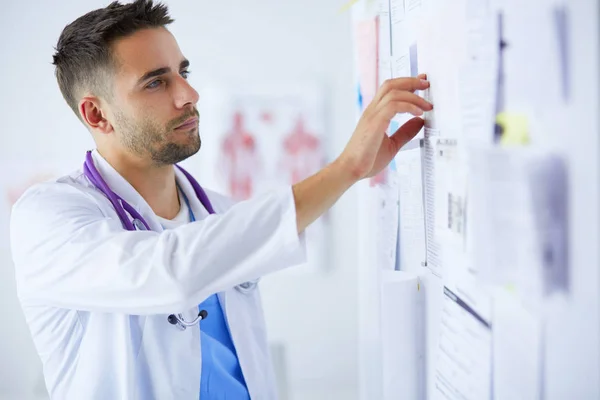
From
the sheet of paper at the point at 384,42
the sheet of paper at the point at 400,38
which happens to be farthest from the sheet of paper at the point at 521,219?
the sheet of paper at the point at 384,42

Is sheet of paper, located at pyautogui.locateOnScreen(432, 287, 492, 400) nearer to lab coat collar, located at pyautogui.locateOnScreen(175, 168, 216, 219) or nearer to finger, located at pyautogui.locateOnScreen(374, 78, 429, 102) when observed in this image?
finger, located at pyautogui.locateOnScreen(374, 78, 429, 102)

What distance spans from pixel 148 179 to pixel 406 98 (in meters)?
0.65

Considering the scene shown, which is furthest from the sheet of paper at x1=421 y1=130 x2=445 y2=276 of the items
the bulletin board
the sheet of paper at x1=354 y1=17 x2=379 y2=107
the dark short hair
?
the dark short hair

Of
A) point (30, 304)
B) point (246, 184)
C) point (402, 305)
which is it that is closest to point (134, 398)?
point (30, 304)

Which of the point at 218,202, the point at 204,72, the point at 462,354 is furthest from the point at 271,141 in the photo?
the point at 462,354

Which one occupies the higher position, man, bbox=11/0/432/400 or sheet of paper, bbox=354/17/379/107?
sheet of paper, bbox=354/17/379/107

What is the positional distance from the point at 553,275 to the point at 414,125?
1.49 feet

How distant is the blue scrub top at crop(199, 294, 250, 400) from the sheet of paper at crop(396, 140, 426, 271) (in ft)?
1.34

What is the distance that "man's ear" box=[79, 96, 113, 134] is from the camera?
125 cm

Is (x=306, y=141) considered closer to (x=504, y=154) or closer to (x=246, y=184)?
(x=246, y=184)

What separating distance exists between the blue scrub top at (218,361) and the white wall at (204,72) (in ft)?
4.21

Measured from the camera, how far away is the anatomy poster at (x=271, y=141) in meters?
2.43

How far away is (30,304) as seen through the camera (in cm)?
106

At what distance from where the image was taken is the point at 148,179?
1.27 metres
